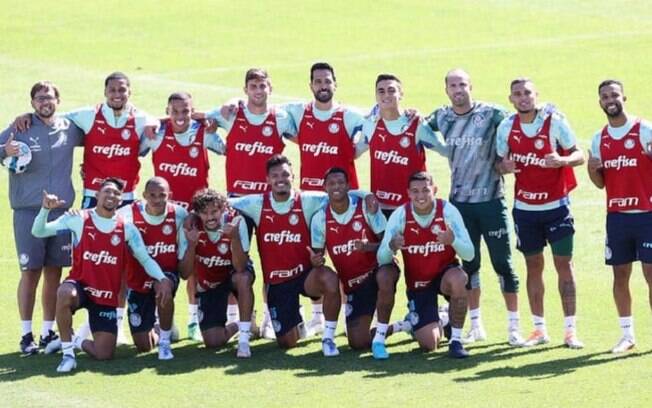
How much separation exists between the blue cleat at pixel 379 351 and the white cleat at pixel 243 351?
3.86 feet

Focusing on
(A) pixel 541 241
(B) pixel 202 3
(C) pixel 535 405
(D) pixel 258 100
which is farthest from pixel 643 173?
(B) pixel 202 3

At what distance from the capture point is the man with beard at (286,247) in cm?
1486

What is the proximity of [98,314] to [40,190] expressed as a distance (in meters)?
1.49

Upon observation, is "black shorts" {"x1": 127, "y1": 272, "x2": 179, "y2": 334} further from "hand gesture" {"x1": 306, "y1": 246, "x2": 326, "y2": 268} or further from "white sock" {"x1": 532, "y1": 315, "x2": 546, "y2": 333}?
"white sock" {"x1": 532, "y1": 315, "x2": 546, "y2": 333}

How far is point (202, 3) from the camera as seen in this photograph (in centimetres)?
4419

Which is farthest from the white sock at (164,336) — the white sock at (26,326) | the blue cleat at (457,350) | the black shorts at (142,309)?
the blue cleat at (457,350)

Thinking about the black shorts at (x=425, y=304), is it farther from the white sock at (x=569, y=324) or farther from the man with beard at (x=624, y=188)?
the man with beard at (x=624, y=188)

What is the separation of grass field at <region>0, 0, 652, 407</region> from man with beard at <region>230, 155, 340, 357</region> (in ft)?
1.20

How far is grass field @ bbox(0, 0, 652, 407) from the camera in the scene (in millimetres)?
13172

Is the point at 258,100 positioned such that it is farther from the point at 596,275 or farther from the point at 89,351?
the point at 596,275

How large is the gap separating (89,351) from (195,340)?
1.25 metres

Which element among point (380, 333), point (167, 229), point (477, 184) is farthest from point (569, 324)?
point (167, 229)

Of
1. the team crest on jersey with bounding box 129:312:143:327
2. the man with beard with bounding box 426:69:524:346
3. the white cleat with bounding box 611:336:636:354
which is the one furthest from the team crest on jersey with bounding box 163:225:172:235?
the white cleat with bounding box 611:336:636:354

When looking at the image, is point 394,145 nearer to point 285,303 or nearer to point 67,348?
point 285,303
